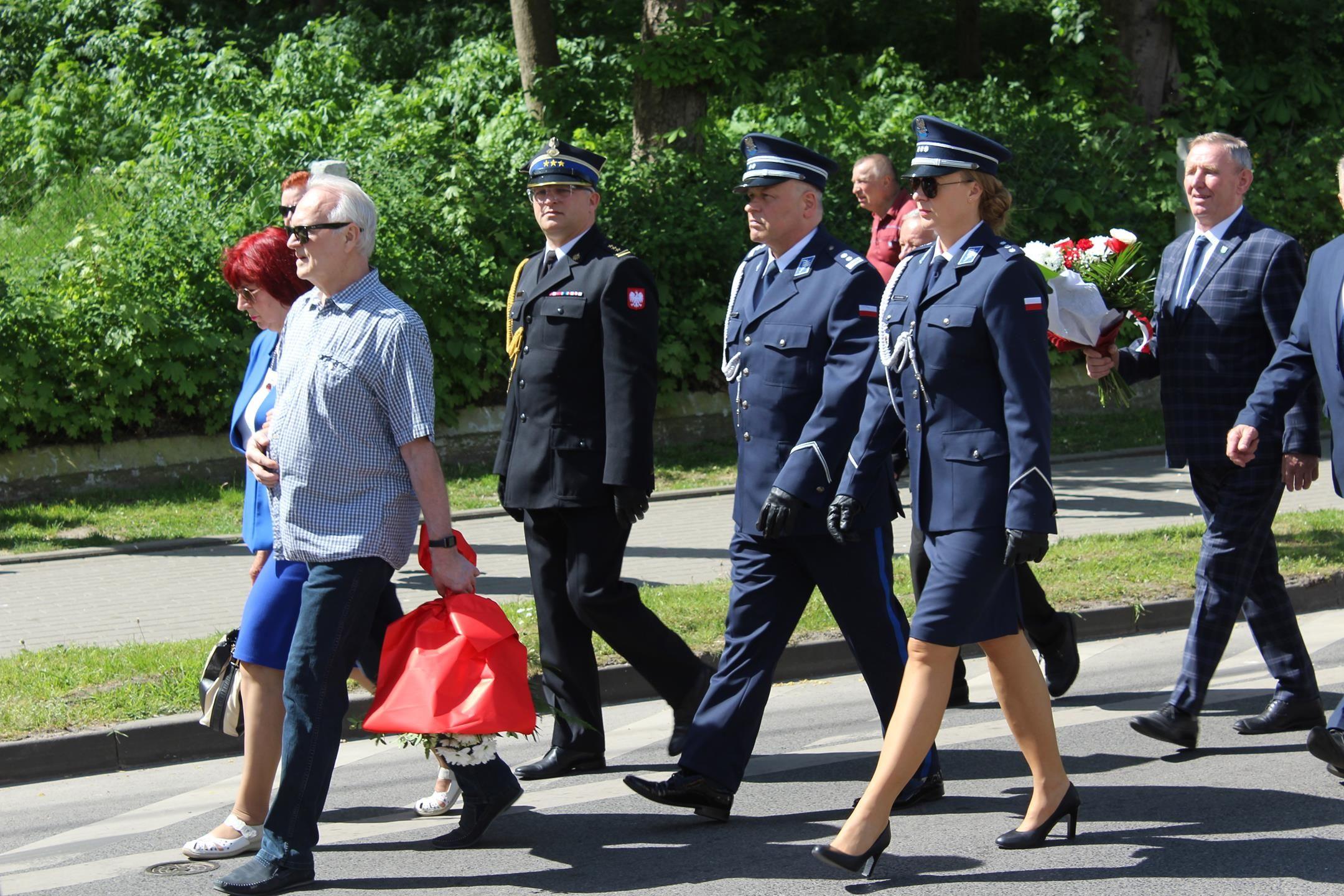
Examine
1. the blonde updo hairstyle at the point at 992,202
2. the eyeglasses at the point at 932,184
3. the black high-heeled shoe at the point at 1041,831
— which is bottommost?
the black high-heeled shoe at the point at 1041,831

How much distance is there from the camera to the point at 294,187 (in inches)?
221

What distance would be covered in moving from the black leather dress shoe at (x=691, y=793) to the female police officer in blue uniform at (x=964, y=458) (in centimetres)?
64

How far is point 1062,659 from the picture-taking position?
6.36 metres

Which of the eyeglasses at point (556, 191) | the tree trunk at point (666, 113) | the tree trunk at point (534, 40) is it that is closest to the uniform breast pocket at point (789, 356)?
the eyeglasses at point (556, 191)

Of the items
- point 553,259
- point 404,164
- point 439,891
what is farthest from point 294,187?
point 404,164

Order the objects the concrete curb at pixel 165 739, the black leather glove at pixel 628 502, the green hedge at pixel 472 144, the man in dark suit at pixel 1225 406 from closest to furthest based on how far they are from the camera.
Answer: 1. the black leather glove at pixel 628 502
2. the man in dark suit at pixel 1225 406
3. the concrete curb at pixel 165 739
4. the green hedge at pixel 472 144

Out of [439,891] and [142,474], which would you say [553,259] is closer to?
[439,891]

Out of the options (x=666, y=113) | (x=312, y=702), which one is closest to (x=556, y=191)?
(x=312, y=702)

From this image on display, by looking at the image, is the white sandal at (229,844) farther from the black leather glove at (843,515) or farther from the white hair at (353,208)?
the black leather glove at (843,515)

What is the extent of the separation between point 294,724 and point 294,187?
2048mm

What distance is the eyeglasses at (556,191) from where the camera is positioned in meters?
5.56

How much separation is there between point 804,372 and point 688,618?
8.41 feet

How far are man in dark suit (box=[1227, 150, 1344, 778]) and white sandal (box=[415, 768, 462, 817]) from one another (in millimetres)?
2636

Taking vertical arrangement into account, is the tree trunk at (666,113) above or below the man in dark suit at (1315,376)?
above
